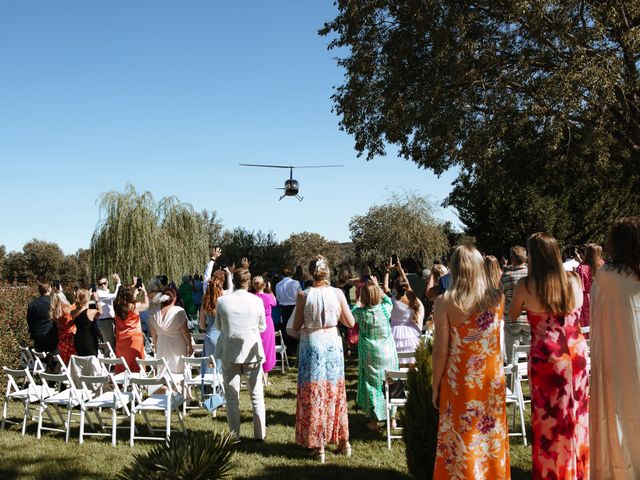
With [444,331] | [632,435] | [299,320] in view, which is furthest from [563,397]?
[299,320]

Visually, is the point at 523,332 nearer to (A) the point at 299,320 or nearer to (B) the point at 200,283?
(A) the point at 299,320

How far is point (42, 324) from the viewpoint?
10.4 meters

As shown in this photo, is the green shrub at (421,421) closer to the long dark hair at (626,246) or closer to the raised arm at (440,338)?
the raised arm at (440,338)

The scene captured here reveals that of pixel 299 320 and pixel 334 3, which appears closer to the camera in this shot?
pixel 299 320

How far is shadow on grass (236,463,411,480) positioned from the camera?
561 centimetres

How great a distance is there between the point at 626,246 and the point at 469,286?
4.07 ft

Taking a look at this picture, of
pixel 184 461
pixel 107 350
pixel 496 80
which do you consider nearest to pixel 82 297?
pixel 107 350

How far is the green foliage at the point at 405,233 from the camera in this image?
55.4 meters

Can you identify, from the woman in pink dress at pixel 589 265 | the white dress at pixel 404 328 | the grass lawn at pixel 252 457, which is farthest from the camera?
the white dress at pixel 404 328

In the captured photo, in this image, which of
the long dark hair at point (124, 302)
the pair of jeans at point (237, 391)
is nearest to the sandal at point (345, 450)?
the pair of jeans at point (237, 391)

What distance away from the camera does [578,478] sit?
4.43 m

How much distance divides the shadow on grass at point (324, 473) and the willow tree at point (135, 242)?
75.7ft

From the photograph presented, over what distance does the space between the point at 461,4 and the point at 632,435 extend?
48.5 feet

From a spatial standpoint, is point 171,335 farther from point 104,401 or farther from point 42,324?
point 42,324
